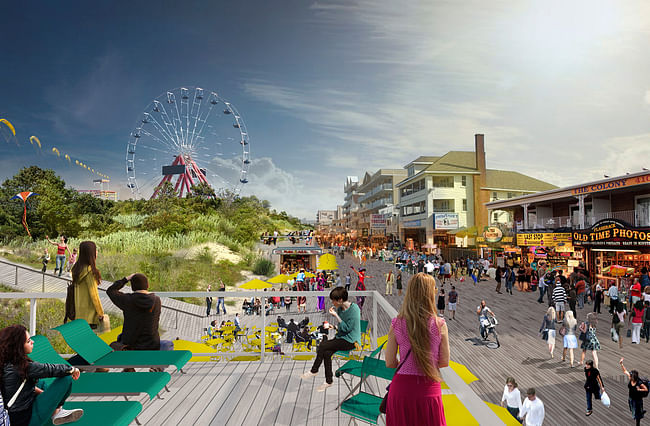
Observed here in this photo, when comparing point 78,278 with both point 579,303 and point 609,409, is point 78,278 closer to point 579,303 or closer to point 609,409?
point 609,409

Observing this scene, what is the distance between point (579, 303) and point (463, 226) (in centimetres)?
3159

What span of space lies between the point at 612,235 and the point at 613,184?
4033 mm

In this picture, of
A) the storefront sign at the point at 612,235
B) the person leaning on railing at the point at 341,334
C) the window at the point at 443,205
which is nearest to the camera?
the person leaning on railing at the point at 341,334

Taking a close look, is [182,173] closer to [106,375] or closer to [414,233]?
[414,233]

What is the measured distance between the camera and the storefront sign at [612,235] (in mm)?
19047

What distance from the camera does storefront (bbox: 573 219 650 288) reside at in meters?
18.9

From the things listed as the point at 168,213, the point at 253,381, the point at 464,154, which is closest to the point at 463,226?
the point at 464,154

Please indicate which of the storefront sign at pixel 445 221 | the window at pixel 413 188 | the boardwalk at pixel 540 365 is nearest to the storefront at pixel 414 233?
the window at pixel 413 188

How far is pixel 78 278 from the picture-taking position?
4.42 meters

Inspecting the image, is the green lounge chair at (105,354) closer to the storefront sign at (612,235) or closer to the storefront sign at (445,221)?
the storefront sign at (612,235)

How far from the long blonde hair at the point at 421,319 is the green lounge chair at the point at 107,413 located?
2.11 m

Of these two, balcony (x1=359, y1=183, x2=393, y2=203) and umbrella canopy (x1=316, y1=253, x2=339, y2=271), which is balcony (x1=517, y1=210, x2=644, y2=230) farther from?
balcony (x1=359, y1=183, x2=393, y2=203)

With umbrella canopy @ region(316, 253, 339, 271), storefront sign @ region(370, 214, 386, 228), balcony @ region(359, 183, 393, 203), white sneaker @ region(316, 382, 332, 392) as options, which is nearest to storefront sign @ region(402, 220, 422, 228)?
storefront sign @ region(370, 214, 386, 228)

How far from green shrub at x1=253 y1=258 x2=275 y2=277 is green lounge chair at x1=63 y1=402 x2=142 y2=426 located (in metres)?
26.0
